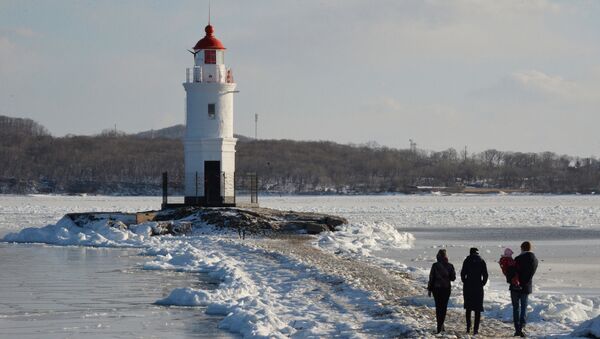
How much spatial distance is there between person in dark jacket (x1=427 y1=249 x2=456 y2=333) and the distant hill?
99670 millimetres

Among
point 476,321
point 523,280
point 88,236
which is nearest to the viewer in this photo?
point 476,321

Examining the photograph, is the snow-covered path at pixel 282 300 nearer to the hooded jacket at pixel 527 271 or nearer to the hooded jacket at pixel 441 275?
the hooded jacket at pixel 441 275

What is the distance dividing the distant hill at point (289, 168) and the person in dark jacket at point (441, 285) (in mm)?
99670

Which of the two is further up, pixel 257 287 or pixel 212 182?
pixel 212 182

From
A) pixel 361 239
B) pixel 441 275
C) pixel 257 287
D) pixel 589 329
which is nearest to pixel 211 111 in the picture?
pixel 361 239

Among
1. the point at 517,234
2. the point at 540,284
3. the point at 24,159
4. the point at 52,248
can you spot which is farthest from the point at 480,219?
the point at 24,159

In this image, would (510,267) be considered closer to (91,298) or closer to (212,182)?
(91,298)

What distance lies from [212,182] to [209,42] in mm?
5342

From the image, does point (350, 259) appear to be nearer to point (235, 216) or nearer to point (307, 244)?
point (307, 244)

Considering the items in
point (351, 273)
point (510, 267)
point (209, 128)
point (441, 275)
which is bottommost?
point (351, 273)

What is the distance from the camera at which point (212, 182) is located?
37344mm

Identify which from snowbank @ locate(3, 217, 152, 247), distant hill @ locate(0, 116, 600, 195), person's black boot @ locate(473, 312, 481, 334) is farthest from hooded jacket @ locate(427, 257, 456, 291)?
distant hill @ locate(0, 116, 600, 195)

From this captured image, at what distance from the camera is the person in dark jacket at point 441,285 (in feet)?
44.0

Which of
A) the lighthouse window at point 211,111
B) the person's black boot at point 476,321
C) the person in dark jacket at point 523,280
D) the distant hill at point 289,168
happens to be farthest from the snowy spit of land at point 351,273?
the distant hill at point 289,168
